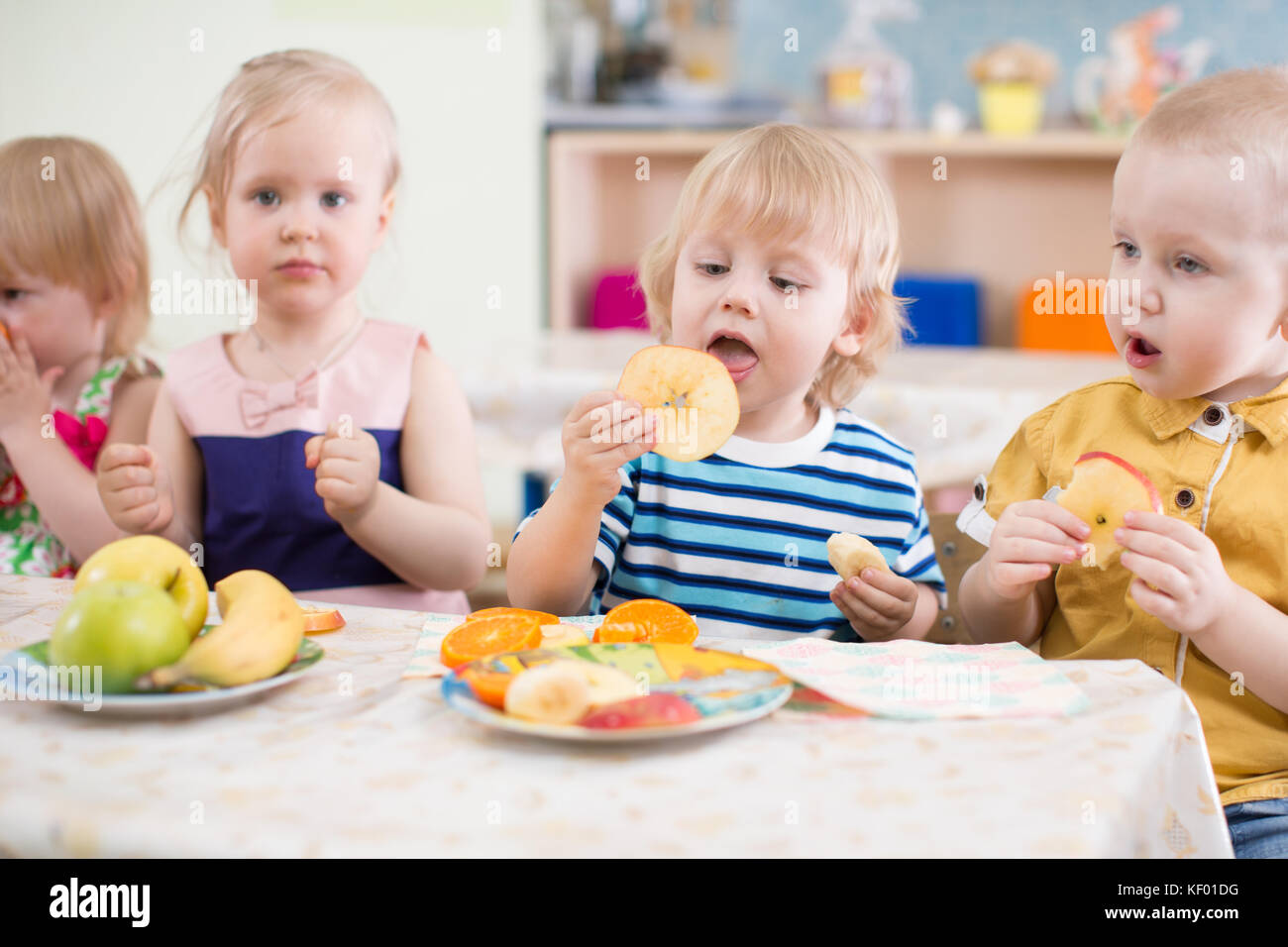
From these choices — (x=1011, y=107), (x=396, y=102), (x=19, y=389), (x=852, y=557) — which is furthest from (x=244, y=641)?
(x=1011, y=107)

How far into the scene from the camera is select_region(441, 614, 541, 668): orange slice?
0.88m

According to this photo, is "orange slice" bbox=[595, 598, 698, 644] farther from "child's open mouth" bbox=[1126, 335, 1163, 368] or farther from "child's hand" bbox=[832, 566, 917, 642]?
"child's open mouth" bbox=[1126, 335, 1163, 368]

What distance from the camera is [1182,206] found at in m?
1.00

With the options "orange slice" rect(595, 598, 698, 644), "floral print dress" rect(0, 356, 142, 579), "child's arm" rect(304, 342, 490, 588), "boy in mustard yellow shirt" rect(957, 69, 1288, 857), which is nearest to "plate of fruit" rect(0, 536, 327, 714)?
"orange slice" rect(595, 598, 698, 644)

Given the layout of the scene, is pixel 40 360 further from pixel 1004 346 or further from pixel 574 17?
pixel 1004 346

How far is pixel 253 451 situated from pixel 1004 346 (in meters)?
3.18

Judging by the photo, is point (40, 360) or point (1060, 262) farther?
point (1060, 262)

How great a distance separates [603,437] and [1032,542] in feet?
1.21

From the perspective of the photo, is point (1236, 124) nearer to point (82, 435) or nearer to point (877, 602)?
point (877, 602)

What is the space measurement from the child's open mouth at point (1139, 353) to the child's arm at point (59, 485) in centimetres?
109

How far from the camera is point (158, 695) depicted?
2.47ft

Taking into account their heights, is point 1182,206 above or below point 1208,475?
above

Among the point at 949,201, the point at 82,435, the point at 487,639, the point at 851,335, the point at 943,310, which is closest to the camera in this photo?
the point at 487,639
